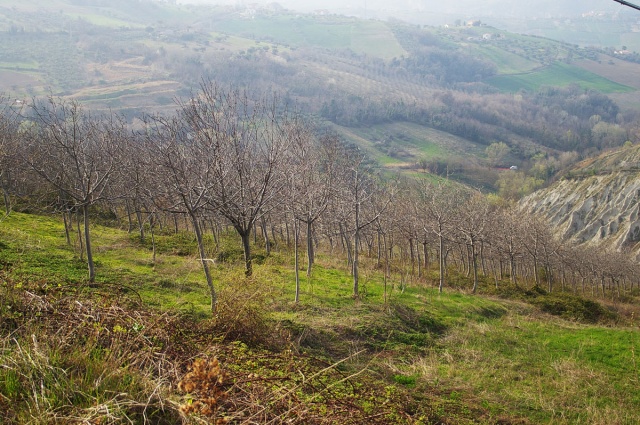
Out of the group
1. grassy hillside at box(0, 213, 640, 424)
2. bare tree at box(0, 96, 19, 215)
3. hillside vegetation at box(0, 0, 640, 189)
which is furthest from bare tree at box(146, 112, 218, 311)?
hillside vegetation at box(0, 0, 640, 189)

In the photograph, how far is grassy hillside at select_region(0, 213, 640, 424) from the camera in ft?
14.4

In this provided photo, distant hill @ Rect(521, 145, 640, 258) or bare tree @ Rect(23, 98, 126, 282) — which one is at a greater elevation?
bare tree @ Rect(23, 98, 126, 282)

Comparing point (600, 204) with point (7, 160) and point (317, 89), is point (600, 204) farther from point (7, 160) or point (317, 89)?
point (317, 89)

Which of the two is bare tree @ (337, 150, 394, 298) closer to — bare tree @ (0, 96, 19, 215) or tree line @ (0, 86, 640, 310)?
tree line @ (0, 86, 640, 310)

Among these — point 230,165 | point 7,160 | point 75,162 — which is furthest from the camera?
point 7,160

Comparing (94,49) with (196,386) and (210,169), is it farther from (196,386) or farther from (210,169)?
(196,386)

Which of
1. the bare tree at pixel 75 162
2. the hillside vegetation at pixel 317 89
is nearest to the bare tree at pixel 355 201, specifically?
the bare tree at pixel 75 162

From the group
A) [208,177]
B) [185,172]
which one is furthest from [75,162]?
[208,177]

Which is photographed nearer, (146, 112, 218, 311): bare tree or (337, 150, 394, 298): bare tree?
(146, 112, 218, 311): bare tree

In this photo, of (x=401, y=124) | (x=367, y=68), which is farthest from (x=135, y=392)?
(x=367, y=68)

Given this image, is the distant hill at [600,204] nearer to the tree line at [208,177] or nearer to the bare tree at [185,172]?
the tree line at [208,177]

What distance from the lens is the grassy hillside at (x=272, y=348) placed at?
4.38 metres

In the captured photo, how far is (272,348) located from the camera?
27.8 ft

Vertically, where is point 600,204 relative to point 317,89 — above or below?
below
